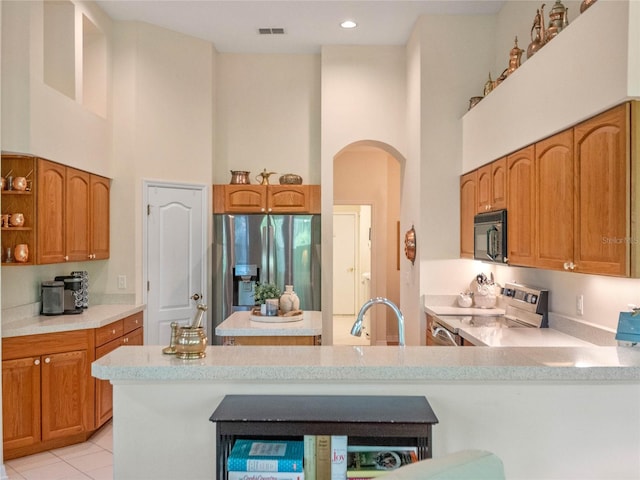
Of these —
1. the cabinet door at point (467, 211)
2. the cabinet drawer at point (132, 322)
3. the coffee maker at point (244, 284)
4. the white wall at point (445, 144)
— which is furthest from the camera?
the coffee maker at point (244, 284)

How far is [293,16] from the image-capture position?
463 cm

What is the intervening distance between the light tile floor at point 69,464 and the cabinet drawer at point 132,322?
3.06 ft

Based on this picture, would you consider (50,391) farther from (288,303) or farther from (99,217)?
(288,303)

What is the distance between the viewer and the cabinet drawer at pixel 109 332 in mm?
3762

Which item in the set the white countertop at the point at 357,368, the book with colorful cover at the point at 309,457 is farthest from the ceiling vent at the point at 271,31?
the book with colorful cover at the point at 309,457

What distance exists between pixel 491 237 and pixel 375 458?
8.03 ft

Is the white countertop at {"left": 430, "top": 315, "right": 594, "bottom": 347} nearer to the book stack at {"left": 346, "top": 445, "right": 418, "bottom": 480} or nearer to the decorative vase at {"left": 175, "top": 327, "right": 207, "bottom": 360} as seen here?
the book stack at {"left": 346, "top": 445, "right": 418, "bottom": 480}

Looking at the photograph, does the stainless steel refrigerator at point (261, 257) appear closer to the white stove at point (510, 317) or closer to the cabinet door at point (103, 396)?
the cabinet door at point (103, 396)

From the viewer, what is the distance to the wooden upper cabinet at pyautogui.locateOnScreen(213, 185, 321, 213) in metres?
5.34

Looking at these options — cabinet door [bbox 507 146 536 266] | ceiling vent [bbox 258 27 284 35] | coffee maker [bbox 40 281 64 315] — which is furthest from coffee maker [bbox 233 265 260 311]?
cabinet door [bbox 507 146 536 266]

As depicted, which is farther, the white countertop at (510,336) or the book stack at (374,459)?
the white countertop at (510,336)

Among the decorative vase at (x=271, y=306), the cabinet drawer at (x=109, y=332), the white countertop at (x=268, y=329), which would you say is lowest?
the cabinet drawer at (x=109, y=332)

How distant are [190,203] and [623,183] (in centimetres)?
399

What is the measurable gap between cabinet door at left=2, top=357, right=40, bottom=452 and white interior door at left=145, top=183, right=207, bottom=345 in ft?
4.59
